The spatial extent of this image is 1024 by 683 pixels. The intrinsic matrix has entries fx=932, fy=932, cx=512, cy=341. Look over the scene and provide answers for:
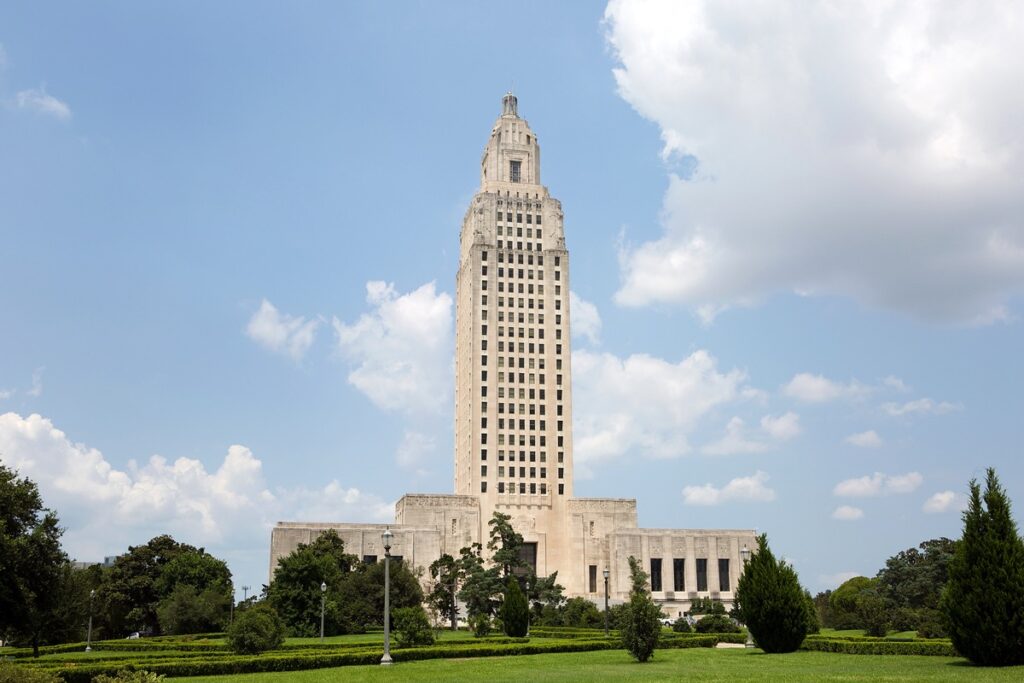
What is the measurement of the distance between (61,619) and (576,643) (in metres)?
21.9

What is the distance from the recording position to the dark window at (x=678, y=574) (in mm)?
96562

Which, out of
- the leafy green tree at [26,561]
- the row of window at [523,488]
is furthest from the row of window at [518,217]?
the leafy green tree at [26,561]

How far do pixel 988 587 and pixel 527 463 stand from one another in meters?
73.2

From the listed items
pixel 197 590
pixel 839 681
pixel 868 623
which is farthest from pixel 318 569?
pixel 839 681

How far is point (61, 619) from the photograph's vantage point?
39.7m

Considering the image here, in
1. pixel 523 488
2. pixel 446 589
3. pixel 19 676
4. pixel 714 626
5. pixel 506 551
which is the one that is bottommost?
pixel 714 626

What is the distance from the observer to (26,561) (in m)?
37.4

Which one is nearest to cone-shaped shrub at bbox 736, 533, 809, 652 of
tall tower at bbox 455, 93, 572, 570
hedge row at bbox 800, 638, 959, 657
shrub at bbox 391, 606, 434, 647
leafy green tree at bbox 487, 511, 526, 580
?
hedge row at bbox 800, 638, 959, 657

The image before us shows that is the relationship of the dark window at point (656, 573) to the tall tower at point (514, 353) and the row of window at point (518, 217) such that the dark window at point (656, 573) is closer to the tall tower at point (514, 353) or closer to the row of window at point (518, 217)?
the tall tower at point (514, 353)

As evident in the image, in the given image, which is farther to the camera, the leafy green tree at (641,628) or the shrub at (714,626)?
the shrub at (714,626)

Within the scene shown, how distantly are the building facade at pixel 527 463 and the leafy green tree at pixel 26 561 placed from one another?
50.4 metres

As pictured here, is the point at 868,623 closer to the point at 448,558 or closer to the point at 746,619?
the point at 746,619

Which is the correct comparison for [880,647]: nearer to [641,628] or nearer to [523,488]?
[641,628]

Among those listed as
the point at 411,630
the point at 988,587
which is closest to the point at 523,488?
the point at 411,630
